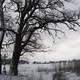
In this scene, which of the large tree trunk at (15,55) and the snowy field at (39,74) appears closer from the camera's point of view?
the snowy field at (39,74)

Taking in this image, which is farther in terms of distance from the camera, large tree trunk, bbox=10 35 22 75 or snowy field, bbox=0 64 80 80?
large tree trunk, bbox=10 35 22 75

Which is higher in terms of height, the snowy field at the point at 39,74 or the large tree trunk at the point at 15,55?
the large tree trunk at the point at 15,55

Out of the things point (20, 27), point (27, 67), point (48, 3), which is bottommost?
point (27, 67)

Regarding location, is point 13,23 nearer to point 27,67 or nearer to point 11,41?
point 11,41

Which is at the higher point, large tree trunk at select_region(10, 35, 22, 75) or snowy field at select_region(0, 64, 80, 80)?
large tree trunk at select_region(10, 35, 22, 75)

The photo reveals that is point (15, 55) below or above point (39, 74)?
above

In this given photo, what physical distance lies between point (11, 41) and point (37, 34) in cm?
267

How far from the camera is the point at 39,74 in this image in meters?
28.9

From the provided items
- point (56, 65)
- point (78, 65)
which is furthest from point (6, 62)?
point (78, 65)

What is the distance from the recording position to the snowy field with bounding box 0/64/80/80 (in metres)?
24.2

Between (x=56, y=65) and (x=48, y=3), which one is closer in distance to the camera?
(x=48, y=3)

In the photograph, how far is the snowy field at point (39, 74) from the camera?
2423 centimetres

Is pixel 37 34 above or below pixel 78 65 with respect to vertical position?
above

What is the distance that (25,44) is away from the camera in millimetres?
27438
